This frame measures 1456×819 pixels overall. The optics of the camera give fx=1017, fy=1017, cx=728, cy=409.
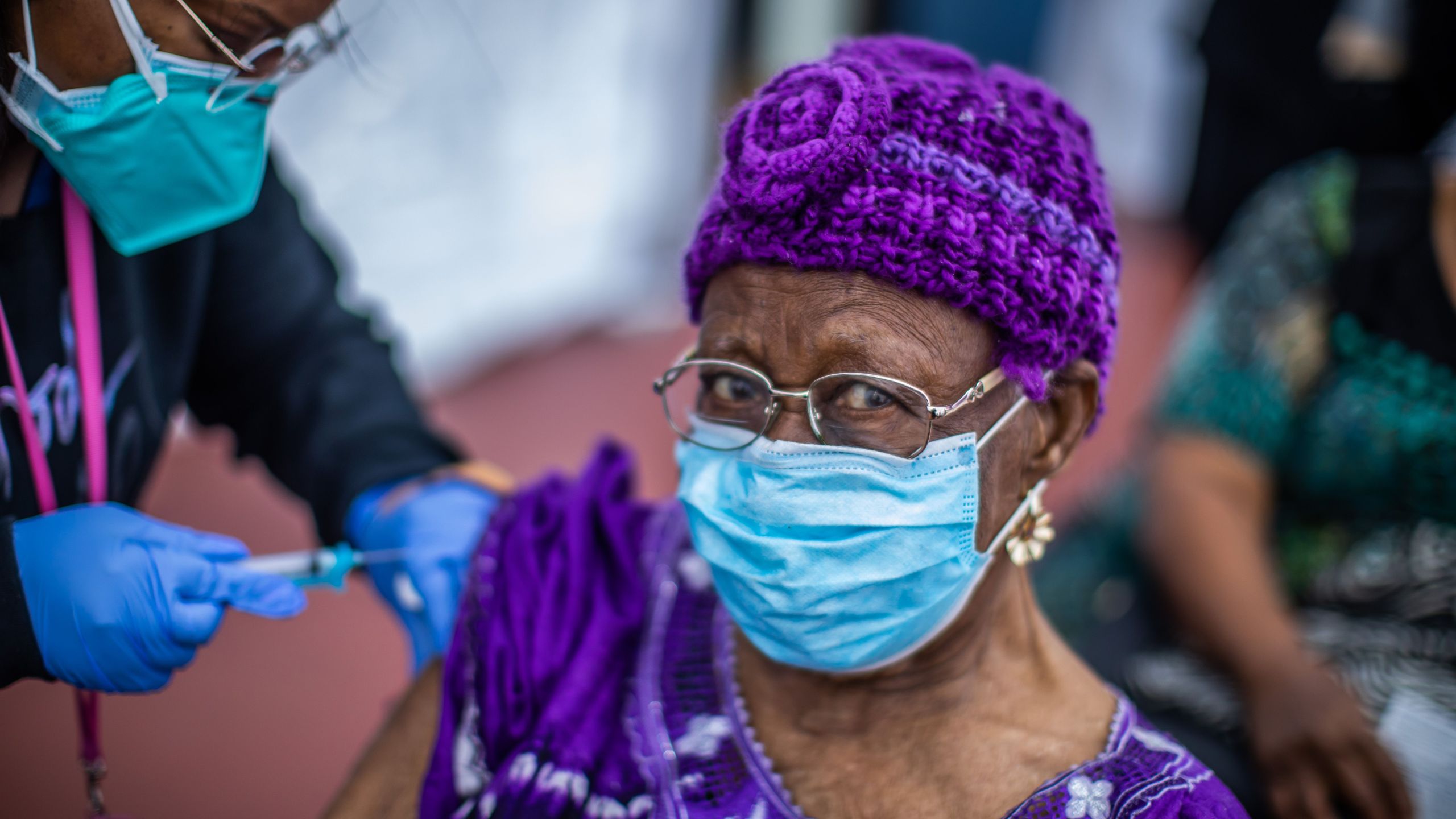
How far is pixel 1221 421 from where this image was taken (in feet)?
8.54

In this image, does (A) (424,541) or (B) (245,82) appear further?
(A) (424,541)

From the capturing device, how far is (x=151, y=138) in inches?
64.4

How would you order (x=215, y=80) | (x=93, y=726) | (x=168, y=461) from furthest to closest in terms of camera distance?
1. (x=168, y=461)
2. (x=93, y=726)
3. (x=215, y=80)

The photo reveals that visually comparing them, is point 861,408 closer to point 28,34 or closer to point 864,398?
point 864,398

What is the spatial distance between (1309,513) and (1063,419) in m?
1.36

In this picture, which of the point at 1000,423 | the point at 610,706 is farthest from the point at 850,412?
the point at 610,706

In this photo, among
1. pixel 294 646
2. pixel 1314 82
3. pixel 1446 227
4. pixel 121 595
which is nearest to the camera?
pixel 121 595

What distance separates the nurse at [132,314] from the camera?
5.06 ft

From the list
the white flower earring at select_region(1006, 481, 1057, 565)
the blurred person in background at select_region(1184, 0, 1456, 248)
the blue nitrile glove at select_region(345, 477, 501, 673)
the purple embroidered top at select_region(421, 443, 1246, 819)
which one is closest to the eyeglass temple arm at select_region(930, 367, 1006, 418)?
the white flower earring at select_region(1006, 481, 1057, 565)

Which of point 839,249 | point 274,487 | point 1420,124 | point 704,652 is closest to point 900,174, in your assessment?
point 839,249

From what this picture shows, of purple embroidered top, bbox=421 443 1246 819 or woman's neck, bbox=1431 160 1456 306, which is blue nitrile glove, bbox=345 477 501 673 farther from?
woman's neck, bbox=1431 160 1456 306

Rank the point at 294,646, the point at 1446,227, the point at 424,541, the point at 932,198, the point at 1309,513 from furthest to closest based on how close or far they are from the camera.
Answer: the point at 294,646 → the point at 1309,513 → the point at 1446,227 → the point at 424,541 → the point at 932,198

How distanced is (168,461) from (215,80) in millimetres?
2543

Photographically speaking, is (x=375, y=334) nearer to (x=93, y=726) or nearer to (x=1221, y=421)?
(x=93, y=726)
